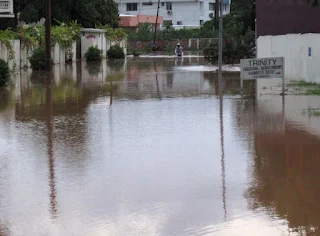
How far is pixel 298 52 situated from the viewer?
86.6 feet

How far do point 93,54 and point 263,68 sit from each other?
3776 centimetres

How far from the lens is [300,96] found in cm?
1986

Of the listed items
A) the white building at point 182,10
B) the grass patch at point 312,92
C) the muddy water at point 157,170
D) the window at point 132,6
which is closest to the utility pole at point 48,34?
the muddy water at point 157,170

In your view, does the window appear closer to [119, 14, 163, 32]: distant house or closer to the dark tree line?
[119, 14, 163, 32]: distant house

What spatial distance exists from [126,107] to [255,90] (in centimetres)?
630

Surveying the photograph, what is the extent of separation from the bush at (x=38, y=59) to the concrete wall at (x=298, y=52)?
14.2 m

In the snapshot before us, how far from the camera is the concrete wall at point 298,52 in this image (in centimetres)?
2417

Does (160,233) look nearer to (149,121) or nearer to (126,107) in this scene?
(149,121)

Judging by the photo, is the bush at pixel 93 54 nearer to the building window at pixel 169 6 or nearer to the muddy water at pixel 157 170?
the muddy water at pixel 157 170

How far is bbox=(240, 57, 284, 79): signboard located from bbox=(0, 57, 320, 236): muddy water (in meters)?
1.63

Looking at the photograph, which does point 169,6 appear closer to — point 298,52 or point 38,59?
point 38,59

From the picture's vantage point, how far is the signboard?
66.1 feet

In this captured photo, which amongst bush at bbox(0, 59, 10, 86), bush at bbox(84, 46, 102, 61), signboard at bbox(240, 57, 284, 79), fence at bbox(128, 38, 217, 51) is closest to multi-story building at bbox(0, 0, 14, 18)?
bush at bbox(0, 59, 10, 86)

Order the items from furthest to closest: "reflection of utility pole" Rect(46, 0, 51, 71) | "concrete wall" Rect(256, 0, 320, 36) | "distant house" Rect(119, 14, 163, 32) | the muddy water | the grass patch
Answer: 1. "distant house" Rect(119, 14, 163, 32)
2. "reflection of utility pole" Rect(46, 0, 51, 71)
3. "concrete wall" Rect(256, 0, 320, 36)
4. the grass patch
5. the muddy water
